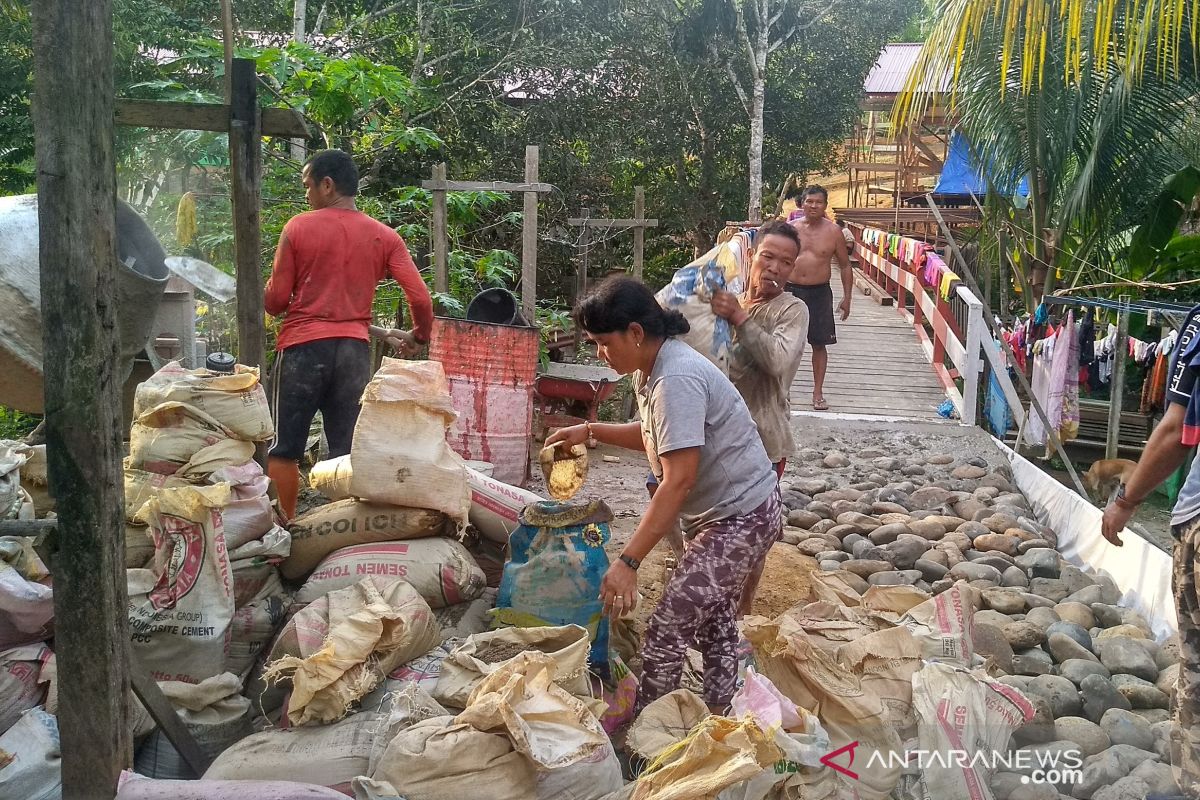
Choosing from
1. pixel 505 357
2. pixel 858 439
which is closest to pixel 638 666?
pixel 505 357

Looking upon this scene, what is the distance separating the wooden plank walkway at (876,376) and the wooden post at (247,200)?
5726 millimetres

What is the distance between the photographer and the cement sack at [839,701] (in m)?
3.04

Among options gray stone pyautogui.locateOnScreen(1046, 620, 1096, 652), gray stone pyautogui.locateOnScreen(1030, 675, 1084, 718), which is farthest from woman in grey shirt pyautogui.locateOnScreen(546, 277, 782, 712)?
gray stone pyautogui.locateOnScreen(1046, 620, 1096, 652)

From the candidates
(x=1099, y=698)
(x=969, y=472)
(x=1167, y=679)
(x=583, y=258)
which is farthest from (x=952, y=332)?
(x=1099, y=698)

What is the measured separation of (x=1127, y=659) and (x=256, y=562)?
3.46 meters

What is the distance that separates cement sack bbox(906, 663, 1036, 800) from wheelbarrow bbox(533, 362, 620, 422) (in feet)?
16.4

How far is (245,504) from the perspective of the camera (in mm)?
3592

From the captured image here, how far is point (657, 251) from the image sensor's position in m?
17.9

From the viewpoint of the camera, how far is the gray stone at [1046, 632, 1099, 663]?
421cm

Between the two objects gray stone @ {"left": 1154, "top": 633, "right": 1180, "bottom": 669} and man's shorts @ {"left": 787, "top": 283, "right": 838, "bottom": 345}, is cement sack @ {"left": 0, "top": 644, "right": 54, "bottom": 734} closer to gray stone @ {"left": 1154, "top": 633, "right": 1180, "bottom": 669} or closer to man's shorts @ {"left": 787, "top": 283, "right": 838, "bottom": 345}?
gray stone @ {"left": 1154, "top": 633, "right": 1180, "bottom": 669}

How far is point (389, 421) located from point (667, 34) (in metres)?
14.0

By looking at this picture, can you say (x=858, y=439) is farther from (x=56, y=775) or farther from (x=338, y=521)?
(x=56, y=775)

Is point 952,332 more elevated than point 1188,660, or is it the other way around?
point 952,332

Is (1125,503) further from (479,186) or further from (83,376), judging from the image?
(479,186)
